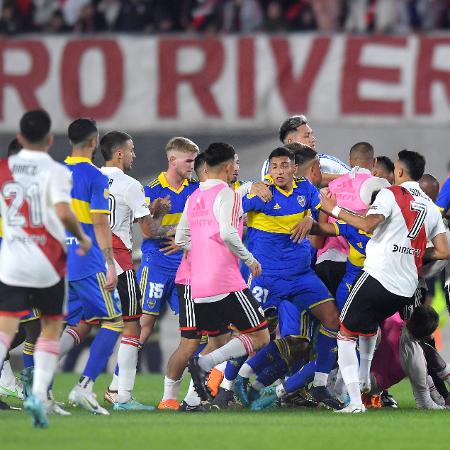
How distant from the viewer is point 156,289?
1174cm

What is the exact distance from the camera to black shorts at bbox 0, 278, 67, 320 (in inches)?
352

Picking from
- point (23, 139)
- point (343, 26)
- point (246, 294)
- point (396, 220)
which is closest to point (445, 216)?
point (396, 220)

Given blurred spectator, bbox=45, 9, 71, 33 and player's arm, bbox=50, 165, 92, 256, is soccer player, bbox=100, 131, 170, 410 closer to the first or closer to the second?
player's arm, bbox=50, 165, 92, 256

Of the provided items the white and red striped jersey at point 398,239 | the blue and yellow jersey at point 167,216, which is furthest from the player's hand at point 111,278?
the white and red striped jersey at point 398,239

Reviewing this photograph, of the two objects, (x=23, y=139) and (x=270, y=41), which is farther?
(x=270, y=41)

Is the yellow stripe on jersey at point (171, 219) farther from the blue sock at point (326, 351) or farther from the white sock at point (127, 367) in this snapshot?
the blue sock at point (326, 351)

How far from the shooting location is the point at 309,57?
17531mm

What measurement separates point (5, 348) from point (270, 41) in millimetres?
9363

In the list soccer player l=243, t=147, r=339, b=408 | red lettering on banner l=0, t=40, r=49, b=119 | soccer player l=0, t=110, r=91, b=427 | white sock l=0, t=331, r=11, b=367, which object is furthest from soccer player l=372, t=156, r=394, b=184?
red lettering on banner l=0, t=40, r=49, b=119

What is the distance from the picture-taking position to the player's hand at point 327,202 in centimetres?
1071

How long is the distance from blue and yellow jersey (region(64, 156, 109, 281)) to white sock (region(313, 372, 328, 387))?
2.13 meters

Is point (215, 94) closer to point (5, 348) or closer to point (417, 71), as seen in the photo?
point (417, 71)

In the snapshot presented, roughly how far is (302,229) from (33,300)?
8.79 ft

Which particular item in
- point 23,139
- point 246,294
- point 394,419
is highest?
point 23,139
